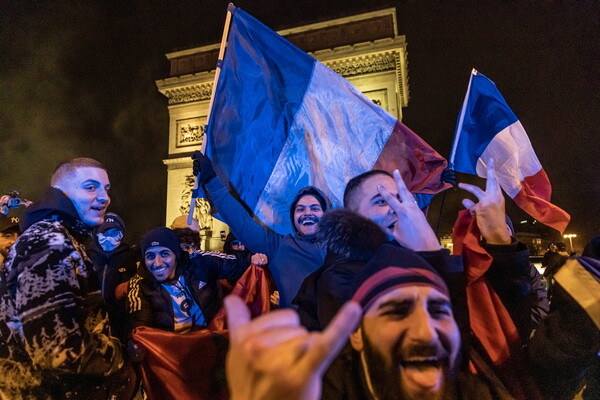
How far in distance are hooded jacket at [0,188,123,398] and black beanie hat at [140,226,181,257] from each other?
1135 millimetres

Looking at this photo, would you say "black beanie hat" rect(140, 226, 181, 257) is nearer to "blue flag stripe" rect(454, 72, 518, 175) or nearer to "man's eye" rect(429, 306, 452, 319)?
"man's eye" rect(429, 306, 452, 319)

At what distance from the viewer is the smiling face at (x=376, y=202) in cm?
160

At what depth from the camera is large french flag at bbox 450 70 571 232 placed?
2924mm

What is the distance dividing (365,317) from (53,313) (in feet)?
4.68

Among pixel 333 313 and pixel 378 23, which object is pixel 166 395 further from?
pixel 378 23

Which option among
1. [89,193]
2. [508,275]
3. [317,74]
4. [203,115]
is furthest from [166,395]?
[203,115]

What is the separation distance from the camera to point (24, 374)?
174 centimetres

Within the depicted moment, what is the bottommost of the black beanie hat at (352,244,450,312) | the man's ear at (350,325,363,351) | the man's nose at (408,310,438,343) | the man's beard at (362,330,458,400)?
the man's beard at (362,330,458,400)

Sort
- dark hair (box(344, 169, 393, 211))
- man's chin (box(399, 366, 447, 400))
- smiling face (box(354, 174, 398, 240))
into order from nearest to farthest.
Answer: man's chin (box(399, 366, 447, 400))
smiling face (box(354, 174, 398, 240))
dark hair (box(344, 169, 393, 211))

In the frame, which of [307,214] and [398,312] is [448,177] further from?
[398,312]

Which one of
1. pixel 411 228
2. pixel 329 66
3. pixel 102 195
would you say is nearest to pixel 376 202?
pixel 411 228

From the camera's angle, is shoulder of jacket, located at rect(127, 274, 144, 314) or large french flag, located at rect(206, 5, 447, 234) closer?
shoulder of jacket, located at rect(127, 274, 144, 314)

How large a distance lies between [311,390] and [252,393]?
0.38ft

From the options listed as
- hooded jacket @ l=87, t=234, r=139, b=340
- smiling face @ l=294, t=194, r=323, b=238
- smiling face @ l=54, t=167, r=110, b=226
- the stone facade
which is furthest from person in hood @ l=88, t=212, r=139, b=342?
the stone facade
